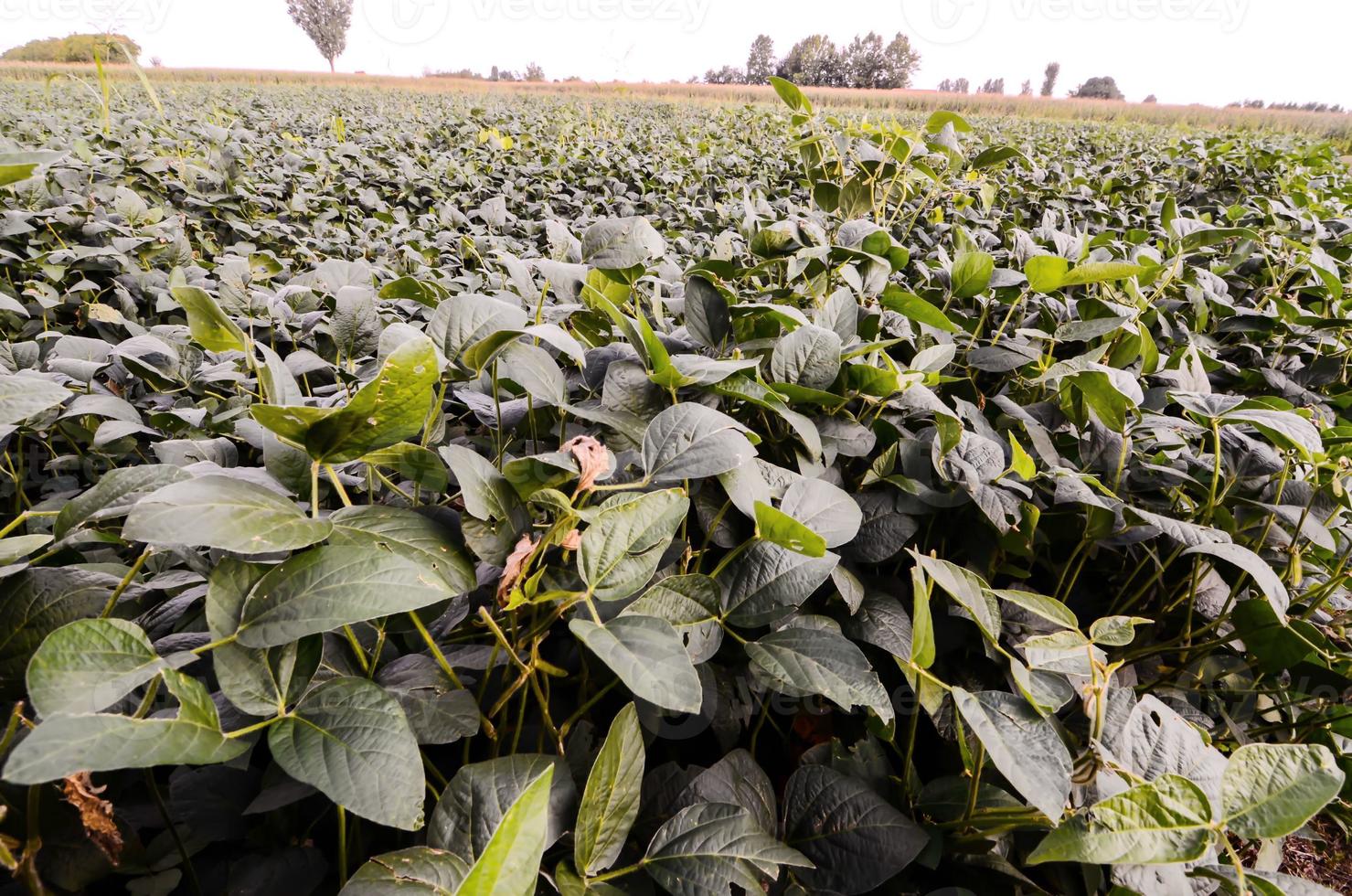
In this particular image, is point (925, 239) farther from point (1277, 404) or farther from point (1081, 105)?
point (1081, 105)

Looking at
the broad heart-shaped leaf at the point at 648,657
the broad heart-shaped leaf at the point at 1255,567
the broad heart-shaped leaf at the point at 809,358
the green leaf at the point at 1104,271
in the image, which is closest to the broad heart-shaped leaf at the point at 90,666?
the broad heart-shaped leaf at the point at 648,657

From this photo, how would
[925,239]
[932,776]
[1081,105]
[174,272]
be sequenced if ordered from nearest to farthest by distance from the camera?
[932,776] < [174,272] < [925,239] < [1081,105]

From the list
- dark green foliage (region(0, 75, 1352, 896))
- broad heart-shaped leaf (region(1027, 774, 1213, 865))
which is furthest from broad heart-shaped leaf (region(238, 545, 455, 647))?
broad heart-shaped leaf (region(1027, 774, 1213, 865))

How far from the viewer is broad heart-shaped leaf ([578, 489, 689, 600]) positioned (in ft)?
→ 1.52

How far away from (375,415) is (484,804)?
11.1 inches

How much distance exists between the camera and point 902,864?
53cm

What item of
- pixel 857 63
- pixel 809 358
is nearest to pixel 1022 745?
pixel 809 358

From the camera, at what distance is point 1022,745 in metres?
0.47

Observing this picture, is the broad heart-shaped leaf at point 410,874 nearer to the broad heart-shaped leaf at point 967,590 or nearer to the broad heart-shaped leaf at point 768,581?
the broad heart-shaped leaf at point 768,581

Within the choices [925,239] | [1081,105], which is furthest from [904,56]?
[925,239]

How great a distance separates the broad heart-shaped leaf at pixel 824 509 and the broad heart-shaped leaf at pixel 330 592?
12.8 inches

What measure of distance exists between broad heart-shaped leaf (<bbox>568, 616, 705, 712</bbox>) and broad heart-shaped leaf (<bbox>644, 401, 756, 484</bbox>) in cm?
13

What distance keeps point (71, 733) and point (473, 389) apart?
0.50 m

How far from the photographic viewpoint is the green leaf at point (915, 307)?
0.88 m
